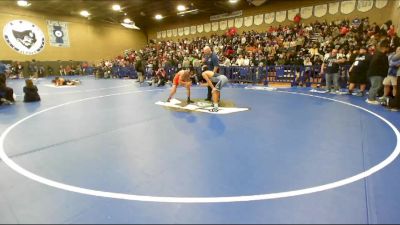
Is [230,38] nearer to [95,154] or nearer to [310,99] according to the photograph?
[310,99]

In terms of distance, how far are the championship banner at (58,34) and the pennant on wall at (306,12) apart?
23.5m

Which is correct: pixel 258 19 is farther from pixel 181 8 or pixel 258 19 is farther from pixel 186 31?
pixel 186 31

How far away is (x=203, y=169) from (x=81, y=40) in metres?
30.0

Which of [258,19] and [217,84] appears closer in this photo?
[217,84]

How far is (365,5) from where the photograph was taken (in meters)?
17.7

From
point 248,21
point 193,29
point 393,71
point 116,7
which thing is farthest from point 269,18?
point 393,71

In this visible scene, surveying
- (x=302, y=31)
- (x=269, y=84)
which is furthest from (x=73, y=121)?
(x=302, y=31)

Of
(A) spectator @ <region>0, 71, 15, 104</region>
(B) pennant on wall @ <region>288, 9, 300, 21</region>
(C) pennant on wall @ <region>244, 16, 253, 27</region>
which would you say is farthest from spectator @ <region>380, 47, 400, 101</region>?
(C) pennant on wall @ <region>244, 16, 253, 27</region>

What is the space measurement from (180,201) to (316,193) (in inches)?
56.1

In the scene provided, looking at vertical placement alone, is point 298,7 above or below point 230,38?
above

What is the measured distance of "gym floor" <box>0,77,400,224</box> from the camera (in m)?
2.43

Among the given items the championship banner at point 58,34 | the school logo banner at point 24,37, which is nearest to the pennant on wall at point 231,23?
the championship banner at point 58,34

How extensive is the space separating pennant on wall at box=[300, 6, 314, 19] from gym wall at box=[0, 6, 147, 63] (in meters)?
21.5

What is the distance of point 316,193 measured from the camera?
106 inches
